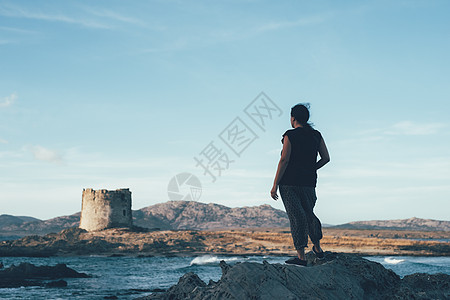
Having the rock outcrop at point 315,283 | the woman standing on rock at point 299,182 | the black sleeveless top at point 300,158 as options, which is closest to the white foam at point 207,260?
the rock outcrop at point 315,283

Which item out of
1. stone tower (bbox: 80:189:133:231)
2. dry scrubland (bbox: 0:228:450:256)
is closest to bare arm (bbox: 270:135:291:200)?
dry scrubland (bbox: 0:228:450:256)

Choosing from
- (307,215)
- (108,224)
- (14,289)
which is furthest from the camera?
(108,224)

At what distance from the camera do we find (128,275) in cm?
2664

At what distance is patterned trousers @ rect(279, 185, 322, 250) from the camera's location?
5.96 meters

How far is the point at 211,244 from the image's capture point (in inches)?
1709

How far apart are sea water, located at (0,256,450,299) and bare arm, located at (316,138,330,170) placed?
13.1 m

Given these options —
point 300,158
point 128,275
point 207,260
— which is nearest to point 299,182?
point 300,158

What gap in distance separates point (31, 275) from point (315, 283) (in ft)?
73.2

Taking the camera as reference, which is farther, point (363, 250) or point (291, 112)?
point (363, 250)

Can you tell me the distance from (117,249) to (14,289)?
21872 millimetres

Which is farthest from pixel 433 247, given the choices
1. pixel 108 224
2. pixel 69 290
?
pixel 69 290

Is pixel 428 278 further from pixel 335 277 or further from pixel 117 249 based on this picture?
pixel 117 249

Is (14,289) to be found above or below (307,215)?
below

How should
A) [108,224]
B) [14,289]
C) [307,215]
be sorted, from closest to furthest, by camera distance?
[307,215]
[14,289]
[108,224]
